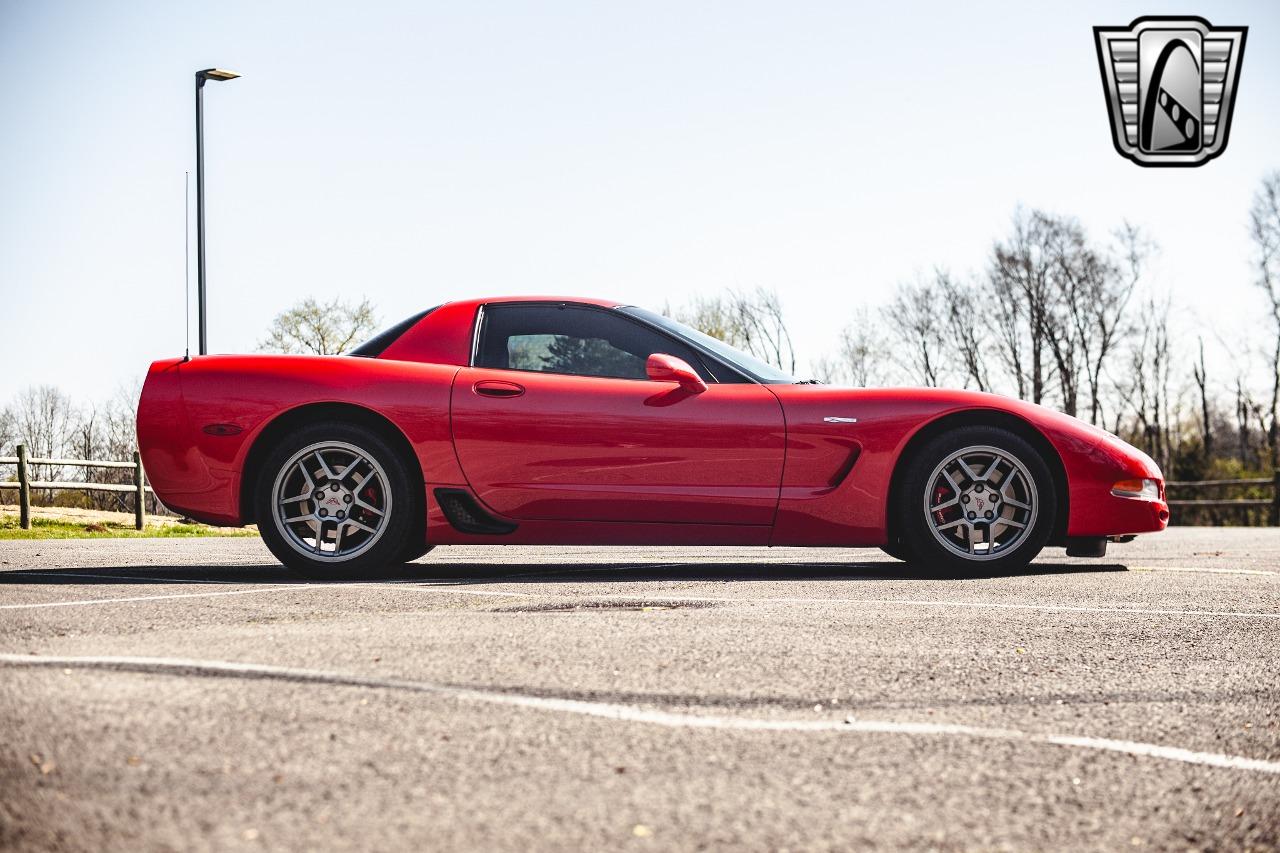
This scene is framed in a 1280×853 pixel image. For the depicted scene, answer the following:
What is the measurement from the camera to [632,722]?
2672 millimetres

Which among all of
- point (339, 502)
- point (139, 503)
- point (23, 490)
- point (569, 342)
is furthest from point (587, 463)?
point (139, 503)

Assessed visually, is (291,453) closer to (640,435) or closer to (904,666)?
(640,435)

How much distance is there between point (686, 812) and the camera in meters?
2.08

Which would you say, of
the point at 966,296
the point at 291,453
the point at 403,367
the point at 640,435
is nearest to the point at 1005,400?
the point at 640,435

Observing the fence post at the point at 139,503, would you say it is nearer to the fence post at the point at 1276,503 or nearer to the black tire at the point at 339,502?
the black tire at the point at 339,502

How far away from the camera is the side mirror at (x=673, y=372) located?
19.1 ft

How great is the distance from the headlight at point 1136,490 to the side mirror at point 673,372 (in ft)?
7.16

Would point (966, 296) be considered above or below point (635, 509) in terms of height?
above

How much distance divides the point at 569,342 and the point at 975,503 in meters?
2.23

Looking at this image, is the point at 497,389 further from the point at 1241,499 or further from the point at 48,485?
the point at 1241,499

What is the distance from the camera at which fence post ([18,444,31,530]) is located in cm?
1669

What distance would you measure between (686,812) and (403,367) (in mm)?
4238

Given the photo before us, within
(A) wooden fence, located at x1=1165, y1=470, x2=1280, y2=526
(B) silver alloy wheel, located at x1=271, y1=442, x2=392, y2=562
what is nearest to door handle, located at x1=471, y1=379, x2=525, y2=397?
(B) silver alloy wheel, located at x1=271, y1=442, x2=392, y2=562

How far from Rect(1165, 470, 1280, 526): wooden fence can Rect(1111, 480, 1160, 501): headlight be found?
14.6 metres
